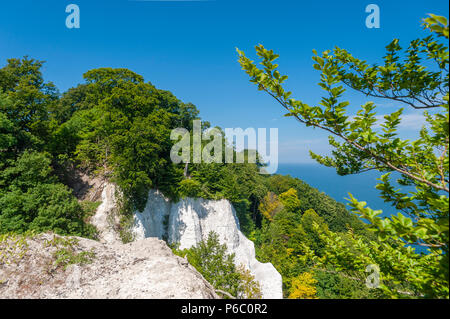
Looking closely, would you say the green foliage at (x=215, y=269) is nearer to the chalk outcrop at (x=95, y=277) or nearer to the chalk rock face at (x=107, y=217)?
the chalk rock face at (x=107, y=217)

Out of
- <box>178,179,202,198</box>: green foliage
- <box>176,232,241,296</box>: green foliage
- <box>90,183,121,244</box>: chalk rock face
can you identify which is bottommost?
<box>176,232,241,296</box>: green foliage

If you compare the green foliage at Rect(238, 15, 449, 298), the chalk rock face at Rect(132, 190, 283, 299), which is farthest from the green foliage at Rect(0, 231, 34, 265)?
the chalk rock face at Rect(132, 190, 283, 299)

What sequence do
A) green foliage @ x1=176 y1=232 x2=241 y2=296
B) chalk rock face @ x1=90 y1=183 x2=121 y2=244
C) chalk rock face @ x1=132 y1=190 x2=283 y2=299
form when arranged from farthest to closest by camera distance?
1. chalk rock face @ x1=132 y1=190 x2=283 y2=299
2. chalk rock face @ x1=90 y1=183 x2=121 y2=244
3. green foliage @ x1=176 y1=232 x2=241 y2=296

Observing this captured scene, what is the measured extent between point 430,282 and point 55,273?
7.43 m

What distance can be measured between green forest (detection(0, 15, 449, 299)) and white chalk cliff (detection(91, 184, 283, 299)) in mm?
891

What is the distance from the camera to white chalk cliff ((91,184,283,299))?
14.1 metres

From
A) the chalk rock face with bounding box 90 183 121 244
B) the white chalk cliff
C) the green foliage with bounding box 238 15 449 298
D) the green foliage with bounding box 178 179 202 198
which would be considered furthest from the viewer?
the green foliage with bounding box 178 179 202 198

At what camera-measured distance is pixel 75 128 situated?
16438 mm

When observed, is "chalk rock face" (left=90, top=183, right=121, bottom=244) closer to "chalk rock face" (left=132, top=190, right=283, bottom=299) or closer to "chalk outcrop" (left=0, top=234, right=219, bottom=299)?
"chalk rock face" (left=132, top=190, right=283, bottom=299)

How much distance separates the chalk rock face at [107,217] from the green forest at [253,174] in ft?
2.02

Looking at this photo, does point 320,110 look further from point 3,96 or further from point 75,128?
point 75,128

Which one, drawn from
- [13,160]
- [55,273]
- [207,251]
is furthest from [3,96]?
[207,251]
